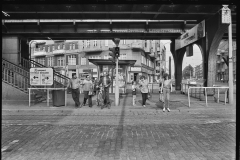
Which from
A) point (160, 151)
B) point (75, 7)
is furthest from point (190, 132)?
point (75, 7)

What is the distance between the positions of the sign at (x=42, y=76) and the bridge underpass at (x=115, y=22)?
15.4 feet

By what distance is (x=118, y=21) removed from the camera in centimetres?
1920

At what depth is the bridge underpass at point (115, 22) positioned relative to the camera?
15.9 metres

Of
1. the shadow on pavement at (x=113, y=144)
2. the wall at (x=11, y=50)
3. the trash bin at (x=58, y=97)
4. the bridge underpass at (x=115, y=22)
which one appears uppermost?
the bridge underpass at (x=115, y=22)

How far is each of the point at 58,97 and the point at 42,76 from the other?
148 centimetres

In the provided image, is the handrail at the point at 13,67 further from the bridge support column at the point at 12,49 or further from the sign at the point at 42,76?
the bridge support column at the point at 12,49

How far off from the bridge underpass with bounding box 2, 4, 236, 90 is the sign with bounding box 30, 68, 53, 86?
4.69 metres

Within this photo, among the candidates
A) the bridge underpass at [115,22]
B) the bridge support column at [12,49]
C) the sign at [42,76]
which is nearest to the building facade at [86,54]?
the bridge underpass at [115,22]

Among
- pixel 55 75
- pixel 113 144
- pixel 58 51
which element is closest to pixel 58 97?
pixel 113 144

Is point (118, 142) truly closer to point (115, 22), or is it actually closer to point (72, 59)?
point (115, 22)

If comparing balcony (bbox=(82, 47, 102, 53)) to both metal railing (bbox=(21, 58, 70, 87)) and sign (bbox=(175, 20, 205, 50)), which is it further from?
sign (bbox=(175, 20, 205, 50))

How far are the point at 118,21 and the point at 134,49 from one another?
2801 cm

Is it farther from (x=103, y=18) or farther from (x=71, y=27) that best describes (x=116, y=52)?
(x=71, y=27)

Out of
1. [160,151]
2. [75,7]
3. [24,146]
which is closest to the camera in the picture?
[160,151]
